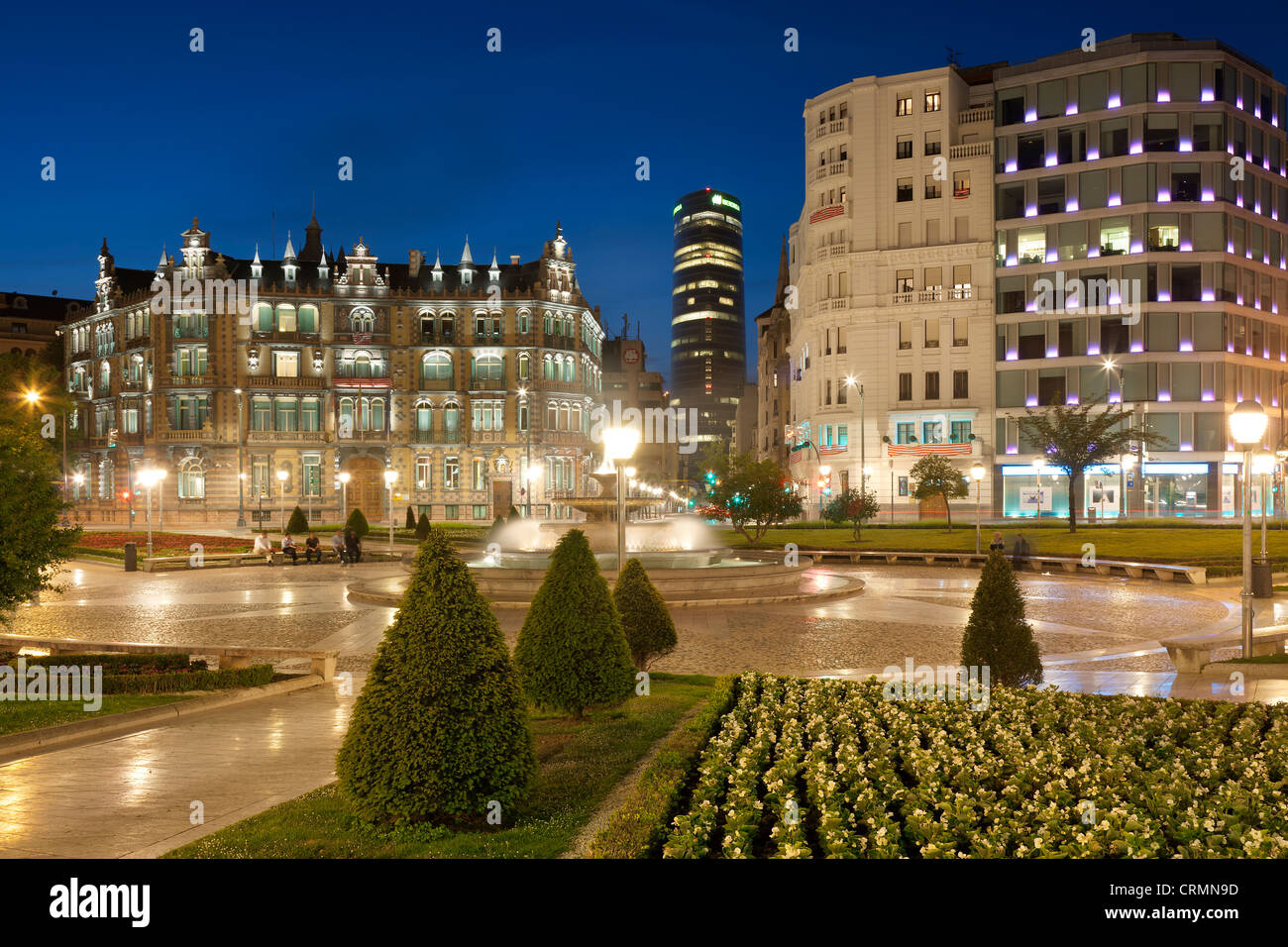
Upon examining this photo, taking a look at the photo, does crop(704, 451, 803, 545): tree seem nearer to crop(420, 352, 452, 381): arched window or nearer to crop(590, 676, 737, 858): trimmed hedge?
crop(590, 676, 737, 858): trimmed hedge

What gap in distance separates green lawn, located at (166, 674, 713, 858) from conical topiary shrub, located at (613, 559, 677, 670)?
3.00 m

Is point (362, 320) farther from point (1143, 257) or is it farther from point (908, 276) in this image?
point (1143, 257)

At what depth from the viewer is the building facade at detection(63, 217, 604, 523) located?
6981cm

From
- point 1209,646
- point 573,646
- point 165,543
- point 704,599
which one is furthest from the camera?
point 165,543

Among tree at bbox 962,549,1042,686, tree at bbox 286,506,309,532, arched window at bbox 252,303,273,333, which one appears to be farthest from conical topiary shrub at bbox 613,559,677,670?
arched window at bbox 252,303,273,333

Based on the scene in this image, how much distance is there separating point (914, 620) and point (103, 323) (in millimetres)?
79169

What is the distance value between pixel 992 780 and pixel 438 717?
443 cm

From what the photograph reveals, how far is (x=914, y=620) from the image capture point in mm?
20203

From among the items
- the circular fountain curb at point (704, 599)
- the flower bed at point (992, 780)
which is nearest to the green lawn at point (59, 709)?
the flower bed at point (992, 780)

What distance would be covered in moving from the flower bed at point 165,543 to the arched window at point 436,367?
3010 cm

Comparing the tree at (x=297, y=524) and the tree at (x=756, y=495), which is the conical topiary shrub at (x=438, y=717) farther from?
the tree at (x=297, y=524)

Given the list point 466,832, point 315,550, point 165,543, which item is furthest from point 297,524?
point 466,832

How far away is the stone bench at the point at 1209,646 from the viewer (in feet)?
44.2

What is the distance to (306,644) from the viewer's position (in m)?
17.6
